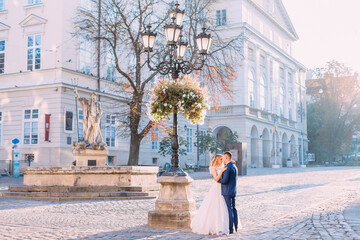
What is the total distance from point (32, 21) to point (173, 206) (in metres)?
24.0

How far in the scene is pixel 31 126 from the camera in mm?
28812

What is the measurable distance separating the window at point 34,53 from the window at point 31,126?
2924 mm

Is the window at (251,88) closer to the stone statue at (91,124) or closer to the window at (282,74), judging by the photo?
the window at (282,74)

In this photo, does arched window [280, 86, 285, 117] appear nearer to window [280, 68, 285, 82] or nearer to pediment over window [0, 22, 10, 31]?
window [280, 68, 285, 82]

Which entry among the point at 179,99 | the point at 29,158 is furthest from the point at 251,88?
the point at 179,99

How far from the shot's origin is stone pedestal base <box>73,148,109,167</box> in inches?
667

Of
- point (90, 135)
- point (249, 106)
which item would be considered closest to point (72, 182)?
point (90, 135)

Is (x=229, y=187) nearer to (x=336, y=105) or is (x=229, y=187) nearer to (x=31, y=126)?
(x=31, y=126)

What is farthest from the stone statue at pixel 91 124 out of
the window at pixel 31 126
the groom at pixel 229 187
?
the window at pixel 31 126

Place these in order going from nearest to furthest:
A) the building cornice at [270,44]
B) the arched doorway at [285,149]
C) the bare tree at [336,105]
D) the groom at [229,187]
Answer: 1. the groom at [229,187]
2. the building cornice at [270,44]
3. the arched doorway at [285,149]
4. the bare tree at [336,105]

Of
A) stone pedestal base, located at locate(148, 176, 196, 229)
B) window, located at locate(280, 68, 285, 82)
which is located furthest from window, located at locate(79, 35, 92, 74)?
window, located at locate(280, 68, 285, 82)

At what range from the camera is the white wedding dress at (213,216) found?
822 cm

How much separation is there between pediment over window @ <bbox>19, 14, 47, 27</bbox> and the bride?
23.9 meters

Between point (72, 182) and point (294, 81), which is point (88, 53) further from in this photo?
point (294, 81)
